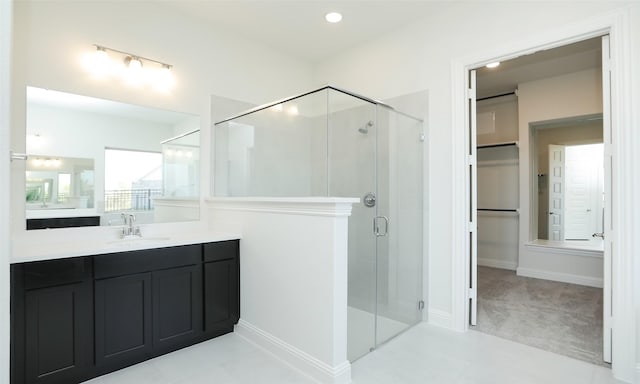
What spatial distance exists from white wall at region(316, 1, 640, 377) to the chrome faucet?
2605mm

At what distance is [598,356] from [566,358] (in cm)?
24

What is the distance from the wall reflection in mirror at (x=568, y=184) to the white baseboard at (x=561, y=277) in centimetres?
109

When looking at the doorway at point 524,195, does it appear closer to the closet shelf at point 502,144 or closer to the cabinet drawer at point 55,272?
the closet shelf at point 502,144

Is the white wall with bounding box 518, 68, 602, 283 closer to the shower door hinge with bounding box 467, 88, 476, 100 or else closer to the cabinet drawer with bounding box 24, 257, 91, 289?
the shower door hinge with bounding box 467, 88, 476, 100

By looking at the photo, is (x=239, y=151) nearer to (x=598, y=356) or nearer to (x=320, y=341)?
(x=320, y=341)

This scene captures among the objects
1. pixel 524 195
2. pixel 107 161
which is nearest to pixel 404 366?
pixel 107 161

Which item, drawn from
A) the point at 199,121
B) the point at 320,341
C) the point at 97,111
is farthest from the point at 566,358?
the point at 97,111

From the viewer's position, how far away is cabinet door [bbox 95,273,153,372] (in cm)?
210

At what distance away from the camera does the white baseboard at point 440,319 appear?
285cm

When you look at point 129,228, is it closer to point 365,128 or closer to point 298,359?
point 298,359

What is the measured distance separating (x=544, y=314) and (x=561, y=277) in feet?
5.45

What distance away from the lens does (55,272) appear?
6.39 feet

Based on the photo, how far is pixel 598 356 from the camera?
236 centimetres

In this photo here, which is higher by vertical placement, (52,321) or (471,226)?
(471,226)
